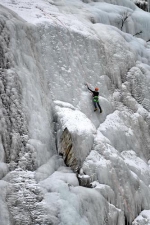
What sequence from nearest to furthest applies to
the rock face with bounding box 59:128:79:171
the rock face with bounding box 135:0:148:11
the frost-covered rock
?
the rock face with bounding box 59:128:79:171, the frost-covered rock, the rock face with bounding box 135:0:148:11

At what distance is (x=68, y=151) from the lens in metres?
8.91

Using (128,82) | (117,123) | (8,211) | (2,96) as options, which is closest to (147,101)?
(128,82)

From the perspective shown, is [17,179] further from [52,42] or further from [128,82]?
[128,82]

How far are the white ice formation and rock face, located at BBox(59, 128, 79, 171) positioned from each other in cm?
3

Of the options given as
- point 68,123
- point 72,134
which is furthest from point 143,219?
point 68,123

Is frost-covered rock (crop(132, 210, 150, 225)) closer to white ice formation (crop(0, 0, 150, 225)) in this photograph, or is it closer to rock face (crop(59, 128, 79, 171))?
white ice formation (crop(0, 0, 150, 225))

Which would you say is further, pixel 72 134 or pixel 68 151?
pixel 72 134

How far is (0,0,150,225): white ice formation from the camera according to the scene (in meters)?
7.66

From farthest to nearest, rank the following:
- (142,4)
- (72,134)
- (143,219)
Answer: (142,4) → (143,219) → (72,134)

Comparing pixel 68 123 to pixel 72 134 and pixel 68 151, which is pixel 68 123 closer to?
pixel 72 134

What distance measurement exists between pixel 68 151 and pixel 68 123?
2.87 ft

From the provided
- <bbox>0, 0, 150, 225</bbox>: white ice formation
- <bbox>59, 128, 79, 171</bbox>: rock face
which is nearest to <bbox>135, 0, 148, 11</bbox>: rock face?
<bbox>0, 0, 150, 225</bbox>: white ice formation

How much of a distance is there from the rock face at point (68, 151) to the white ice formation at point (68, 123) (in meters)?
0.03

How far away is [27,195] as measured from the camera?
292 inches
